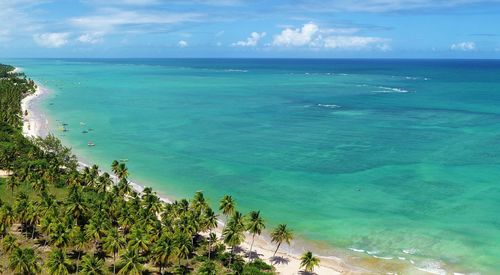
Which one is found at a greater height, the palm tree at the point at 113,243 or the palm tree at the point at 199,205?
the palm tree at the point at 199,205

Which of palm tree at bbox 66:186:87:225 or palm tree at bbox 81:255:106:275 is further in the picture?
palm tree at bbox 66:186:87:225

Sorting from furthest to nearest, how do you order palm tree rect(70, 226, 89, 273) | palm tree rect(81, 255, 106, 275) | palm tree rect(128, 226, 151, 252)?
palm tree rect(70, 226, 89, 273), palm tree rect(128, 226, 151, 252), palm tree rect(81, 255, 106, 275)

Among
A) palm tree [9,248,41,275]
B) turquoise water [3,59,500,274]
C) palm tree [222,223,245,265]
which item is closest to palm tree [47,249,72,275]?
palm tree [9,248,41,275]

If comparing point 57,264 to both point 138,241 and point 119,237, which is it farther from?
point 138,241

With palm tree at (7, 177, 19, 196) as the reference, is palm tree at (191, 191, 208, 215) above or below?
above

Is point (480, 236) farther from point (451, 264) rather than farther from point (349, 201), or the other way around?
point (349, 201)

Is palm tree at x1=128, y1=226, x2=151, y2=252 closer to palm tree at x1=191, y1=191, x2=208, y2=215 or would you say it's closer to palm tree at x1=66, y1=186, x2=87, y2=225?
palm tree at x1=191, y1=191, x2=208, y2=215

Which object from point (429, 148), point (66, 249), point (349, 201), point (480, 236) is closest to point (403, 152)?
point (429, 148)

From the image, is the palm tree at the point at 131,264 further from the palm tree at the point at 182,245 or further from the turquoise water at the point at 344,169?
the turquoise water at the point at 344,169

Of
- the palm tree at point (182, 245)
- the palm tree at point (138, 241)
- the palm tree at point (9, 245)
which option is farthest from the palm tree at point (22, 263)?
the palm tree at point (182, 245)
